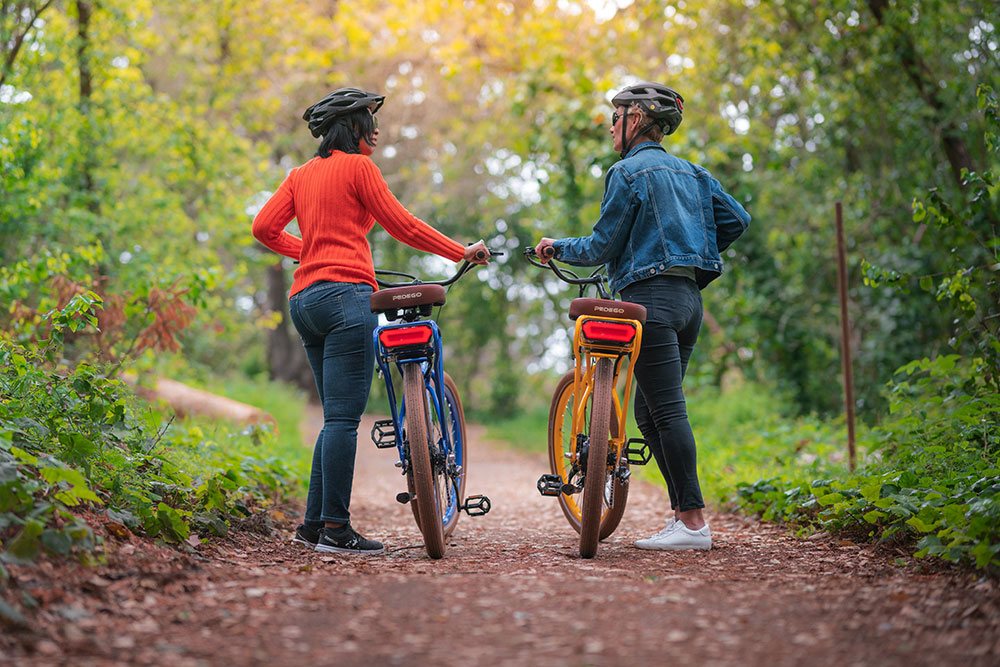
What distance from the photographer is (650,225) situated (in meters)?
4.79

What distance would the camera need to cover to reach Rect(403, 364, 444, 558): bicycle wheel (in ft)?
14.7

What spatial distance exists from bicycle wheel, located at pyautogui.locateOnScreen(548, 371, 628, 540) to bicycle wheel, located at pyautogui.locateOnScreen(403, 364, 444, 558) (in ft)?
2.68

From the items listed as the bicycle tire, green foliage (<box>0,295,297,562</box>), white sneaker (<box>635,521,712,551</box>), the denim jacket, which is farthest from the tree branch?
white sneaker (<box>635,521,712,551</box>)

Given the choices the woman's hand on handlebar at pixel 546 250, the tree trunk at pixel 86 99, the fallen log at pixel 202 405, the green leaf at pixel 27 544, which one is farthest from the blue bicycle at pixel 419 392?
the tree trunk at pixel 86 99

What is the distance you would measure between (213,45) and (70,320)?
1117 cm

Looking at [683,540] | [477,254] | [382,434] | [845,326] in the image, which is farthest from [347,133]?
[845,326]

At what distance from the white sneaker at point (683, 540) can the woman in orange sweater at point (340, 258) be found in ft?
4.51

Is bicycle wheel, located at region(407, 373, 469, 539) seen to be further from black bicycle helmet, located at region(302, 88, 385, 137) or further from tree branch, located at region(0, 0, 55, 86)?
tree branch, located at region(0, 0, 55, 86)

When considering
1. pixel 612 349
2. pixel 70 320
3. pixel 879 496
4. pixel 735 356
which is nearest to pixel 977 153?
pixel 735 356

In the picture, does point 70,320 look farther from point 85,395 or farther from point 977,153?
point 977,153

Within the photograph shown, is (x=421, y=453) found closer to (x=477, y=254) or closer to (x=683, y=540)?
(x=477, y=254)

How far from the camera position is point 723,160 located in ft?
34.8

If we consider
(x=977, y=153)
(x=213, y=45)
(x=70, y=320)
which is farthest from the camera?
(x=213, y=45)

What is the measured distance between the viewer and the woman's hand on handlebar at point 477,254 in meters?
4.79
